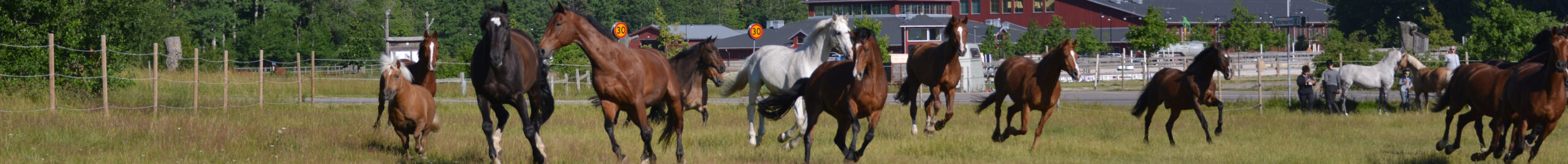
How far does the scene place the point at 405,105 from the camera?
10.1 meters

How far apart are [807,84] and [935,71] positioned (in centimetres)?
248

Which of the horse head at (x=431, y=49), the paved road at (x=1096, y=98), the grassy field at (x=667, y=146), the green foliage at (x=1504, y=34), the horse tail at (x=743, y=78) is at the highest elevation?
the green foliage at (x=1504, y=34)

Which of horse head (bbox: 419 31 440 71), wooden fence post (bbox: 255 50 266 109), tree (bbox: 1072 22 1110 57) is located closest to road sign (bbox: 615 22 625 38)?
wooden fence post (bbox: 255 50 266 109)

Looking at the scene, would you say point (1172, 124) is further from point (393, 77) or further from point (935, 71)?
point (393, 77)

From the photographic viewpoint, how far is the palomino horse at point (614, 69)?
343 inches

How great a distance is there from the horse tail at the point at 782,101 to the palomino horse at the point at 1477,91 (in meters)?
5.09

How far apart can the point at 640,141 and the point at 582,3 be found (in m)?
102

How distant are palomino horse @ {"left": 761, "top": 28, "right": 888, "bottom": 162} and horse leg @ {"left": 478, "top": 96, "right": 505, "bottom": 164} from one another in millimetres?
2080

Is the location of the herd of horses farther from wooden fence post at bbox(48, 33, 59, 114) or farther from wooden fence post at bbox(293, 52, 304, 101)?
wooden fence post at bbox(293, 52, 304, 101)

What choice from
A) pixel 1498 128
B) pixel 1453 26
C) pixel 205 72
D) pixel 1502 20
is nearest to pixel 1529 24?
pixel 1502 20

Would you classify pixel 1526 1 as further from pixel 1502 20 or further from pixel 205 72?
pixel 205 72

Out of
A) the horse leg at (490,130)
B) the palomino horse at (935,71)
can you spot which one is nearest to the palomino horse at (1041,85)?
the palomino horse at (935,71)

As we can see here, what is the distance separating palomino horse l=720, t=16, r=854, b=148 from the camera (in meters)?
11.4

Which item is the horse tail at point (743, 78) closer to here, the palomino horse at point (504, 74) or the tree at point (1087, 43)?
the palomino horse at point (504, 74)
